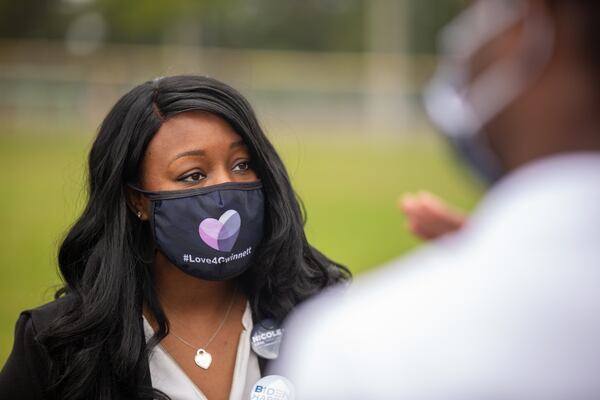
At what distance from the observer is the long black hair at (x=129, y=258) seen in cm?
276

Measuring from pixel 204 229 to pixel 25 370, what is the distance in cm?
83

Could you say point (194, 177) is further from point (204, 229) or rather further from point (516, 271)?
point (516, 271)

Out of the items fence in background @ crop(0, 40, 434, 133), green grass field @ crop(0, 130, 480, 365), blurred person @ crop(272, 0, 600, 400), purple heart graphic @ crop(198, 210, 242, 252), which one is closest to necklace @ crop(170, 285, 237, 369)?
purple heart graphic @ crop(198, 210, 242, 252)

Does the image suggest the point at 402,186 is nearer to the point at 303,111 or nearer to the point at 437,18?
the point at 303,111

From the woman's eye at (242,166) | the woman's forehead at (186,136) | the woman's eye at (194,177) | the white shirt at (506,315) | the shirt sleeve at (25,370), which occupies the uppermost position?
the woman's forehead at (186,136)

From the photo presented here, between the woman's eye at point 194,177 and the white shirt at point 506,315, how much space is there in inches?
73.4

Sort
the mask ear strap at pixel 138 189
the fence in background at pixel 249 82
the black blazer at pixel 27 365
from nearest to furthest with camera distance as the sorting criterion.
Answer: the black blazer at pixel 27 365 < the mask ear strap at pixel 138 189 < the fence in background at pixel 249 82

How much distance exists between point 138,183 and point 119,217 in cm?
16

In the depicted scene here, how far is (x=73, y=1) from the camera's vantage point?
45250mm

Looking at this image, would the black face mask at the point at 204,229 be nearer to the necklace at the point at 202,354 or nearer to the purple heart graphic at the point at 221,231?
the purple heart graphic at the point at 221,231

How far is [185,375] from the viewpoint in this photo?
2.82 m

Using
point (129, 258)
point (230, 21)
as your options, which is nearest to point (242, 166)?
point (129, 258)

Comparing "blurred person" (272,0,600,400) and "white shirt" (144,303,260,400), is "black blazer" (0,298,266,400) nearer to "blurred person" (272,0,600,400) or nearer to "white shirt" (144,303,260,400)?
"white shirt" (144,303,260,400)

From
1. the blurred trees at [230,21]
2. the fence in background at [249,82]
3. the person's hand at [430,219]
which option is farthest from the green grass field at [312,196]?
the blurred trees at [230,21]
